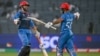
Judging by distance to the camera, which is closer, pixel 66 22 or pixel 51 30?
pixel 66 22

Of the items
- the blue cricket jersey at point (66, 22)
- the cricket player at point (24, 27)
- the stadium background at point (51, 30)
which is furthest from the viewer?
the stadium background at point (51, 30)

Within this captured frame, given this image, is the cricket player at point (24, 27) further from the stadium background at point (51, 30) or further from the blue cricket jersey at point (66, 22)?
the stadium background at point (51, 30)

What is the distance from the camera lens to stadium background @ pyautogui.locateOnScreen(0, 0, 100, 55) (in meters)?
23.3

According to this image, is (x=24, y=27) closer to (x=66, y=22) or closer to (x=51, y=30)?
(x=66, y=22)

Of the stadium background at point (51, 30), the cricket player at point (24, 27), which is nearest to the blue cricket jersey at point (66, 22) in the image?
the cricket player at point (24, 27)

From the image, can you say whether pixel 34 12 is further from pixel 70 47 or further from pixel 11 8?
pixel 70 47

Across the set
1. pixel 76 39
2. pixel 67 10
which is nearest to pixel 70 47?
pixel 67 10

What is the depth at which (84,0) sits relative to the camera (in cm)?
2638

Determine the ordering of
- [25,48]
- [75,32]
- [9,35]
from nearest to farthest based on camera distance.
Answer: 1. [25,48]
2. [9,35]
3. [75,32]

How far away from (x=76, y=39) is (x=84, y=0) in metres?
3.81

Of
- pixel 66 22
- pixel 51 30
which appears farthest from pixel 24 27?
pixel 51 30

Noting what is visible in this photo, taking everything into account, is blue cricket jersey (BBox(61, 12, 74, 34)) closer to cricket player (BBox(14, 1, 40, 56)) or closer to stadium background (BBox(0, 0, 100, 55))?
cricket player (BBox(14, 1, 40, 56))

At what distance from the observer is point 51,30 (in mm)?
24531

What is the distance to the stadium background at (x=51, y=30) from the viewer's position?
23266mm
